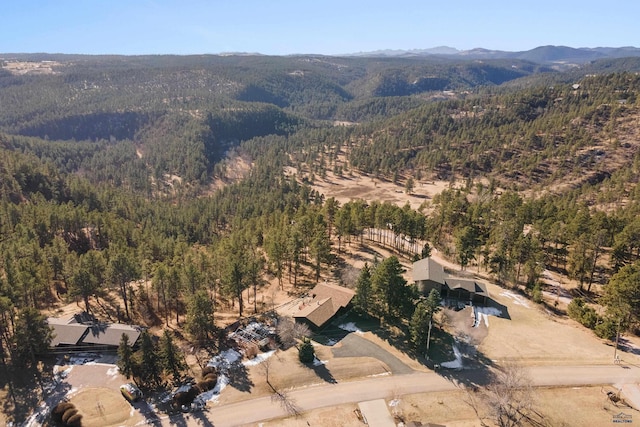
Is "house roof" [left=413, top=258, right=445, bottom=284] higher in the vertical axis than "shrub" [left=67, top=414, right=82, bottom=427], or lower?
higher

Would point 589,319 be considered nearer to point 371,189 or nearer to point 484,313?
point 484,313

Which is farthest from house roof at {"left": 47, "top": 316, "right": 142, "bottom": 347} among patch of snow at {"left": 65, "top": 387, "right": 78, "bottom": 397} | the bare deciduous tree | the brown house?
the brown house

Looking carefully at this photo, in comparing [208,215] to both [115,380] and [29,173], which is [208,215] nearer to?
[29,173]

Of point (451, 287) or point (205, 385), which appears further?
point (451, 287)

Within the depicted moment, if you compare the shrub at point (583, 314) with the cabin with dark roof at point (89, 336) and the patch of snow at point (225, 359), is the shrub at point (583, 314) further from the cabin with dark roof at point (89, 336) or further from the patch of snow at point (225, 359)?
the cabin with dark roof at point (89, 336)

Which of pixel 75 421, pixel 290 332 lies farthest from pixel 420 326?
pixel 75 421

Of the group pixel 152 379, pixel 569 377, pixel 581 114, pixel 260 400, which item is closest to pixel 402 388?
Result: pixel 260 400

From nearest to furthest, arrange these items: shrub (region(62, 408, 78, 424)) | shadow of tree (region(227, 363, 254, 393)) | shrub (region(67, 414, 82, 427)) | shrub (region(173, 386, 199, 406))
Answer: shrub (region(67, 414, 82, 427)) → shrub (region(62, 408, 78, 424)) → shrub (region(173, 386, 199, 406)) → shadow of tree (region(227, 363, 254, 393))

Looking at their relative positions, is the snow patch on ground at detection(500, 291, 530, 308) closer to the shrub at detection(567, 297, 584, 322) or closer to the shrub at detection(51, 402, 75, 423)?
the shrub at detection(567, 297, 584, 322)
